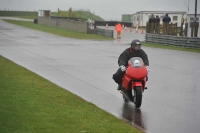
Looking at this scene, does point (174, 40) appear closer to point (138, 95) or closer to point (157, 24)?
point (157, 24)

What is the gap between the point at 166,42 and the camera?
38656 millimetres

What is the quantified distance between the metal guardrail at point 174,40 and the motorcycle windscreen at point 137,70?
2324cm

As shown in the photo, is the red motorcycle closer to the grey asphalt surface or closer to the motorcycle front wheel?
the motorcycle front wheel

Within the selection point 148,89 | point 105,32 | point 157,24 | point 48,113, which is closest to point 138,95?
point 48,113

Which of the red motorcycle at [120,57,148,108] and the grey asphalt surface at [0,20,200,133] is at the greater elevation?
the red motorcycle at [120,57,148,108]

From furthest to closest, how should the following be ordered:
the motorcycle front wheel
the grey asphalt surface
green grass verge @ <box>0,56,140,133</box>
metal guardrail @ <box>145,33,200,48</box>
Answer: metal guardrail @ <box>145,33,200,48</box> < the motorcycle front wheel < the grey asphalt surface < green grass verge @ <box>0,56,140,133</box>

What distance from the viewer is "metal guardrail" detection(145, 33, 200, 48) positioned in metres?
34.8

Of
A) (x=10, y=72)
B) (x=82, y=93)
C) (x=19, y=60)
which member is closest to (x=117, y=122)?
(x=82, y=93)

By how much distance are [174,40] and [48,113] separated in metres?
28.2

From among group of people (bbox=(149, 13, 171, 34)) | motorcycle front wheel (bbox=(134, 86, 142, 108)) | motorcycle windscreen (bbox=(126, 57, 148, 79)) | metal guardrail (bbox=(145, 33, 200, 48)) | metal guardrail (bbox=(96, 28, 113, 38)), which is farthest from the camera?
metal guardrail (bbox=(96, 28, 113, 38))

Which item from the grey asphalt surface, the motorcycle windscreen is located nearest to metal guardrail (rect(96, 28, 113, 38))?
the grey asphalt surface

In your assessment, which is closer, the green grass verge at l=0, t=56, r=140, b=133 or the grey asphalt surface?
the green grass verge at l=0, t=56, r=140, b=133

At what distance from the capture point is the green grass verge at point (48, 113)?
872cm

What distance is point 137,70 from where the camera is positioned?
38.1 ft
